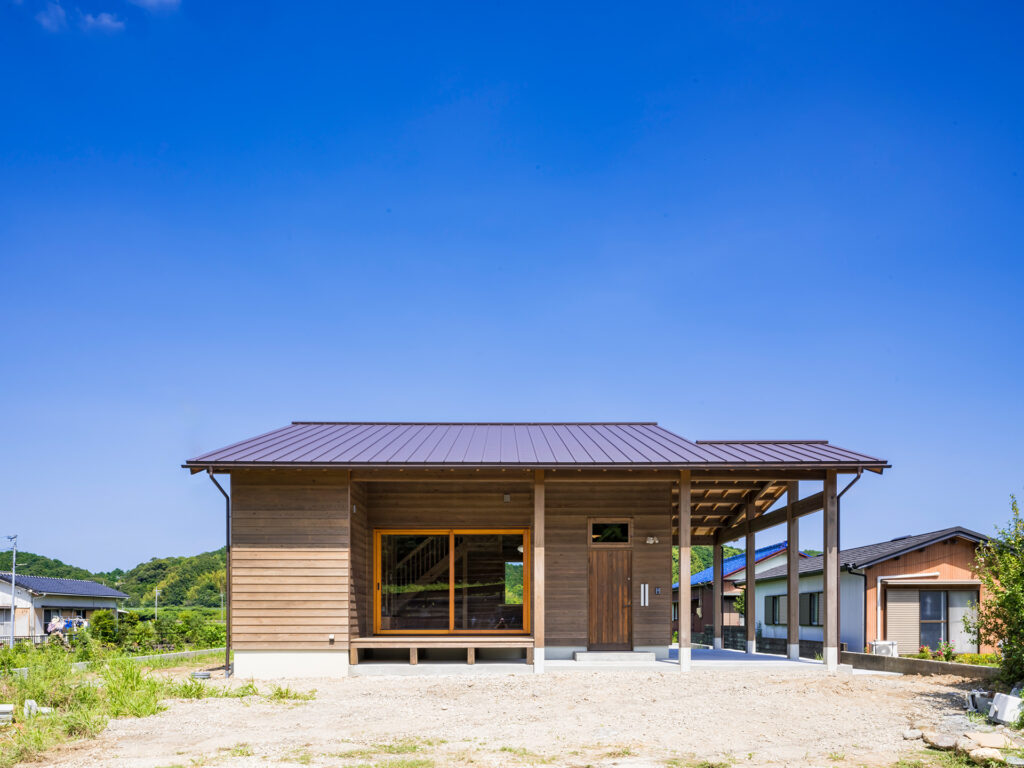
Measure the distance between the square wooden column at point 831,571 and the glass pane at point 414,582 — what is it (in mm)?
6190

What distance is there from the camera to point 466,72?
15.3 meters

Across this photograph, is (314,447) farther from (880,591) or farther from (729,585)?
(729,585)

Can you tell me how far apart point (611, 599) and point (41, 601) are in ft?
120

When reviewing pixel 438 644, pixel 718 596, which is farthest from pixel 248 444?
pixel 718 596

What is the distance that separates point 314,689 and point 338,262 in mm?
10847

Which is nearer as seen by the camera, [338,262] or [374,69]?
[374,69]

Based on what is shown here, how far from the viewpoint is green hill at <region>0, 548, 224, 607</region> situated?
196ft

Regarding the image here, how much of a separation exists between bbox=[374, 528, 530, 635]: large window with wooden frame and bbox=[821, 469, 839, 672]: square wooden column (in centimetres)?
489

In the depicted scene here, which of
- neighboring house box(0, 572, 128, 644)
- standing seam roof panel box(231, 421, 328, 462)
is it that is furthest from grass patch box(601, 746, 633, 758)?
neighboring house box(0, 572, 128, 644)

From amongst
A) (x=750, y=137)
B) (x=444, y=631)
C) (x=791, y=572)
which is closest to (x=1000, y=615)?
(x=791, y=572)

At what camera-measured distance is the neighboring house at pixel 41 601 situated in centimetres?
3922

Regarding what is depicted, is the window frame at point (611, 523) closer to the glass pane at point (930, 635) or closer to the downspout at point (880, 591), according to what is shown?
the downspout at point (880, 591)

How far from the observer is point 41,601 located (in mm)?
40562

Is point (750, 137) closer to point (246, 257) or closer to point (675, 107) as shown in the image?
point (675, 107)
